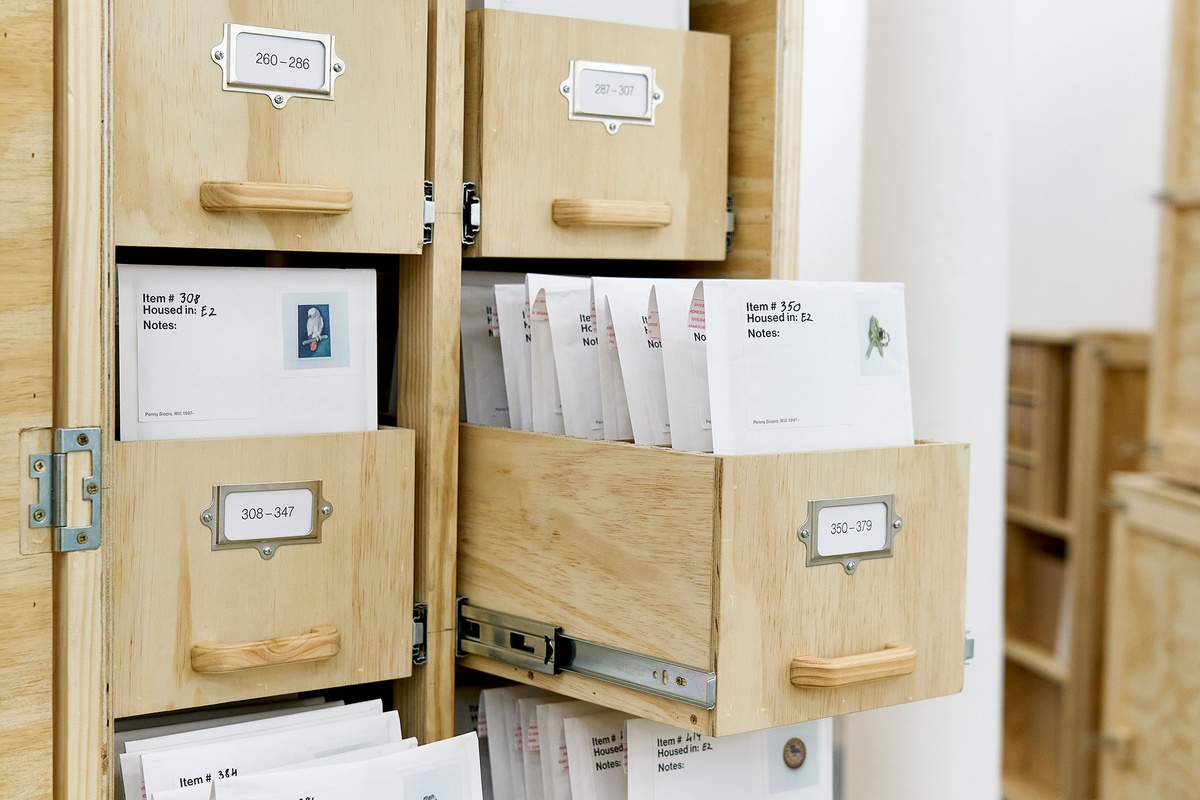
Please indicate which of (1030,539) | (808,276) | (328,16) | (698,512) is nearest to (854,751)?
(808,276)

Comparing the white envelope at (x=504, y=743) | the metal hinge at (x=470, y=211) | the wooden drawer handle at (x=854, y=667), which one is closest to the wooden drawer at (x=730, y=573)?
the wooden drawer handle at (x=854, y=667)

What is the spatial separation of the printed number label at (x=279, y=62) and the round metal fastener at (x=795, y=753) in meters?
0.80

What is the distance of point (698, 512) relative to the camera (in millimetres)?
991

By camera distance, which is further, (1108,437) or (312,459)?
(1108,437)

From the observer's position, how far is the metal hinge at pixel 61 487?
0.93 meters

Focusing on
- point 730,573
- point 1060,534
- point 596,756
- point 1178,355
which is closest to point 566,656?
point 596,756

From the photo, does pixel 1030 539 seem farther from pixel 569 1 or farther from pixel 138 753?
pixel 138 753

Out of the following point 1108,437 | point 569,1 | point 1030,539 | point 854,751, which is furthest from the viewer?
point 1030,539

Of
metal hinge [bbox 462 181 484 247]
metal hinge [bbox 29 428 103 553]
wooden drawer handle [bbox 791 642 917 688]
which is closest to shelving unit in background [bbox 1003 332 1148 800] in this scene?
wooden drawer handle [bbox 791 642 917 688]

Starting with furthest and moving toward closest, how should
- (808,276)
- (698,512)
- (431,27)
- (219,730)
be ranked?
1. (808,276)
2. (431,27)
3. (219,730)
4. (698,512)

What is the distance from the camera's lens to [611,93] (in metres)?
1.31

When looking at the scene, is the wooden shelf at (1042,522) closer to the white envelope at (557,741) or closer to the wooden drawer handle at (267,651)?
the white envelope at (557,741)

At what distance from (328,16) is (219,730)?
68cm

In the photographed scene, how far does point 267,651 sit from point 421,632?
7.1 inches
